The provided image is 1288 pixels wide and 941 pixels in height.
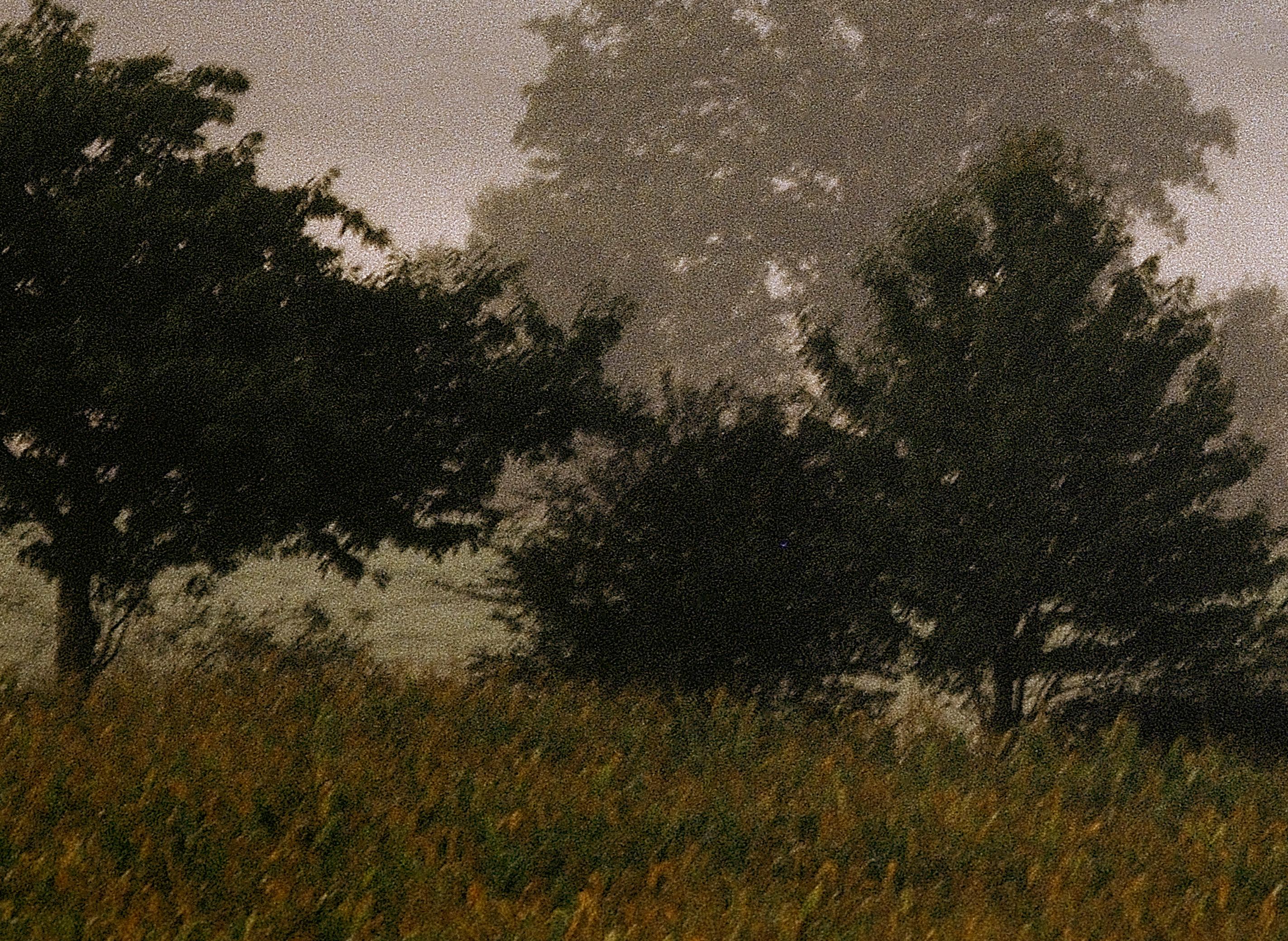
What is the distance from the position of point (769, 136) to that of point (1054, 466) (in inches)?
1151

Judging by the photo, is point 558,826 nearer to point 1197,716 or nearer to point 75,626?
point 75,626

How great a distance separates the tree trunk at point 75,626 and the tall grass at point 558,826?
1.71 meters

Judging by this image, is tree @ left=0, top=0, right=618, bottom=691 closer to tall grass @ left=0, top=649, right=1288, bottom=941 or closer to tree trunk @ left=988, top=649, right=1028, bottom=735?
tall grass @ left=0, top=649, right=1288, bottom=941

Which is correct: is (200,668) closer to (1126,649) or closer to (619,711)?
(619,711)

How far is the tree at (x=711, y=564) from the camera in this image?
13312 mm

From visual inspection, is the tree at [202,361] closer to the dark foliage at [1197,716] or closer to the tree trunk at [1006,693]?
the tree trunk at [1006,693]

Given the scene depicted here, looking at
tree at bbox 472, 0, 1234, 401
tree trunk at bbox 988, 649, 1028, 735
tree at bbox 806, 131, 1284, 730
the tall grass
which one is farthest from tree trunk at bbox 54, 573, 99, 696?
tree at bbox 472, 0, 1234, 401

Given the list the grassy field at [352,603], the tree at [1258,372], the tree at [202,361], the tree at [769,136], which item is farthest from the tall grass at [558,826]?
the tree at [1258,372]

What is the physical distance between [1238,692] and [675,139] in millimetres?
30412

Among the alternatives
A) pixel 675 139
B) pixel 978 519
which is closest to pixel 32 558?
pixel 978 519

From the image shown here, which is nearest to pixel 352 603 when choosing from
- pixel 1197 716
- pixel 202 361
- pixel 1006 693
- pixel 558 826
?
pixel 1006 693

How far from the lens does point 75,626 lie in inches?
434

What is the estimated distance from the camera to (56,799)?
5.68m

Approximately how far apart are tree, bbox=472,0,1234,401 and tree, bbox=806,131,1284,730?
1015 inches
